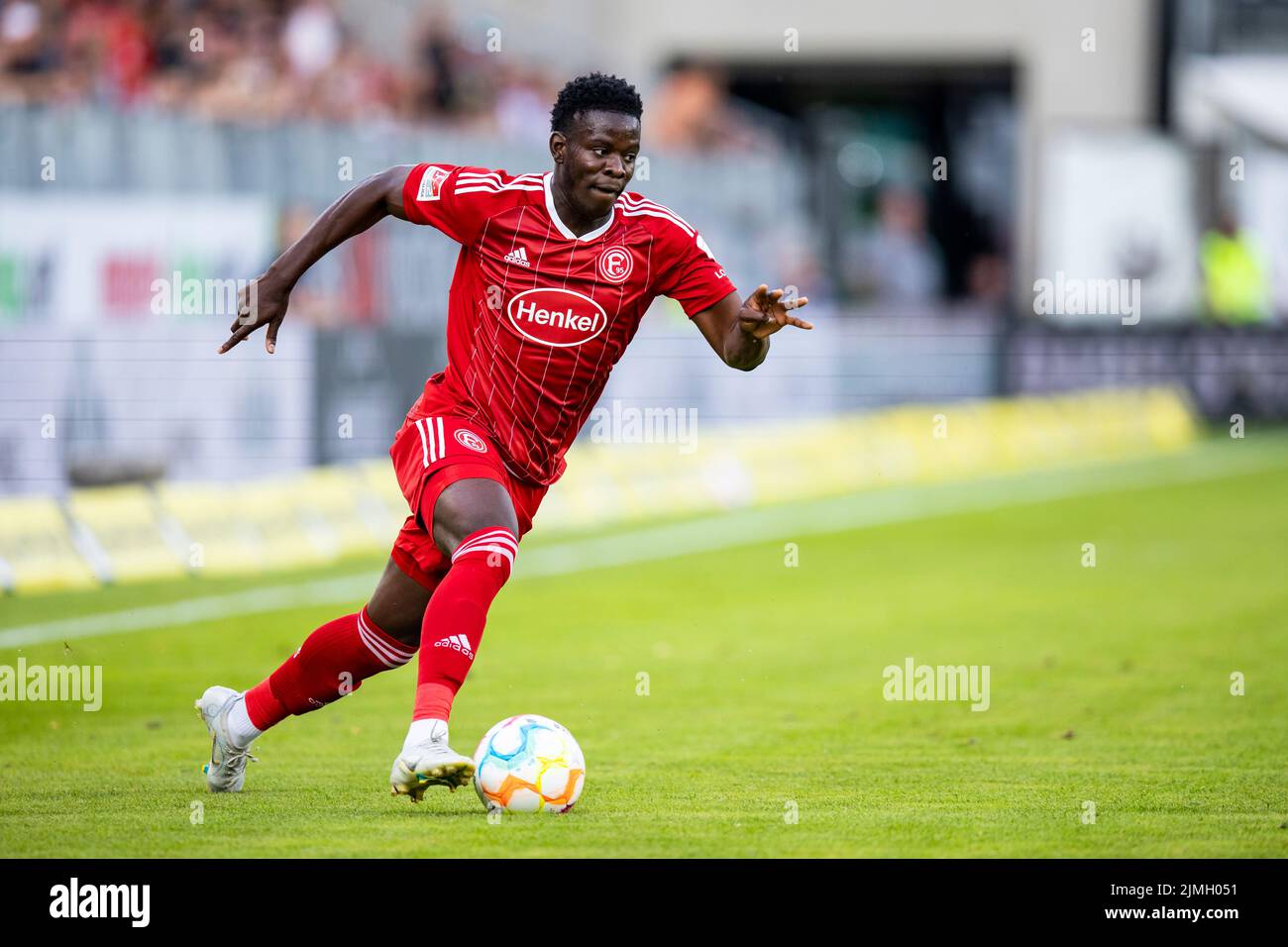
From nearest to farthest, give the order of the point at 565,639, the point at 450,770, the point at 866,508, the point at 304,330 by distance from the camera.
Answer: the point at 450,770, the point at 565,639, the point at 304,330, the point at 866,508

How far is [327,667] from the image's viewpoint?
7027mm

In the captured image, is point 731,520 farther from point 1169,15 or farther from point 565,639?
point 1169,15

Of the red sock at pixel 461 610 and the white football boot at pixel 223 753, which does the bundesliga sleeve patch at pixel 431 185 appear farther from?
the white football boot at pixel 223 753

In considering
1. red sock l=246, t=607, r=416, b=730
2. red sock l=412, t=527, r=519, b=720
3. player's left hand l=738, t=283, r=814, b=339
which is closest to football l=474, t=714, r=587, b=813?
red sock l=412, t=527, r=519, b=720

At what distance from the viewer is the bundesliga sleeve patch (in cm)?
700

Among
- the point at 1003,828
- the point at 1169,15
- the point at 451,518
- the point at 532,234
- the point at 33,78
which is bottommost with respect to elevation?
the point at 1003,828

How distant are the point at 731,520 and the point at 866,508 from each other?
178cm

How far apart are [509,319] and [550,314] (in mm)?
142

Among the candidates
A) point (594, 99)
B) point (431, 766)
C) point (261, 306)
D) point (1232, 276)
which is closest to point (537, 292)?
point (594, 99)

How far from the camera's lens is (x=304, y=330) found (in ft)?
53.5

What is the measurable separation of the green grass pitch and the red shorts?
2.72ft

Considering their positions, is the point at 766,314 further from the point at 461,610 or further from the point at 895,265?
the point at 895,265
